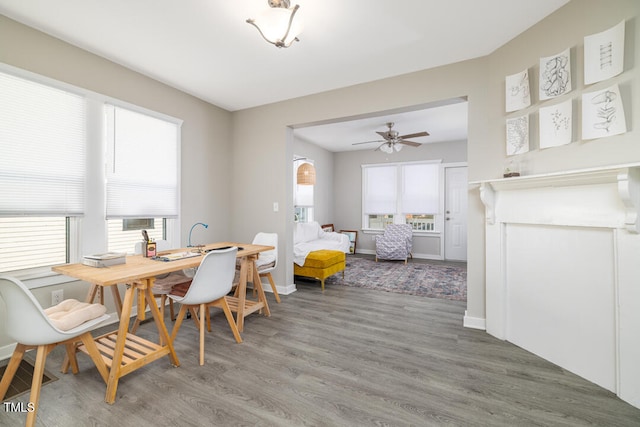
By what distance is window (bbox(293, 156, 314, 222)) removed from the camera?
620 centimetres

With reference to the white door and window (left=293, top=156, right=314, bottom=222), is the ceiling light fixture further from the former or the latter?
the white door

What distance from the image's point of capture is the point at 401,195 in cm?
686

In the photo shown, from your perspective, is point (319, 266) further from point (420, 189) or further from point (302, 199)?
point (420, 189)

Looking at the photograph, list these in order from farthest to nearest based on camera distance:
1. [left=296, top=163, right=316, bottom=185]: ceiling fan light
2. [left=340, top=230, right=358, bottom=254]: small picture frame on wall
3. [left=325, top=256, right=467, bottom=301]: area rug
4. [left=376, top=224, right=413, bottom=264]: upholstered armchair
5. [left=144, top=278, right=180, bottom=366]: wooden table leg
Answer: [left=340, top=230, right=358, bottom=254]: small picture frame on wall, [left=376, top=224, right=413, bottom=264]: upholstered armchair, [left=296, top=163, right=316, bottom=185]: ceiling fan light, [left=325, top=256, right=467, bottom=301]: area rug, [left=144, top=278, right=180, bottom=366]: wooden table leg

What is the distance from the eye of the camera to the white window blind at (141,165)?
2.87 m

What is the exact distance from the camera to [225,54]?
2727mm

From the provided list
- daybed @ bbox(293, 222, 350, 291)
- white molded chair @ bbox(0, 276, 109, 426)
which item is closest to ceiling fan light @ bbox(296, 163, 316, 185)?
daybed @ bbox(293, 222, 350, 291)

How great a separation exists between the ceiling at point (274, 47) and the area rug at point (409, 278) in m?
2.87

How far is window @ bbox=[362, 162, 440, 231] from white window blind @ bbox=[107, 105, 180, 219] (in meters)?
4.88

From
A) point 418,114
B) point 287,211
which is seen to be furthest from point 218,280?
point 418,114

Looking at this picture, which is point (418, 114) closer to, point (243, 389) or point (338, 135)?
point (338, 135)

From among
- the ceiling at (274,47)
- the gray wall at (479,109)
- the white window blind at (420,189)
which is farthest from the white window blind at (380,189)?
the ceiling at (274,47)

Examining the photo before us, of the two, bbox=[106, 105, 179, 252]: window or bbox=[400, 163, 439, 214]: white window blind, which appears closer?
bbox=[106, 105, 179, 252]: window

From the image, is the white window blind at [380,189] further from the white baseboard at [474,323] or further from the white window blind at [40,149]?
the white window blind at [40,149]
